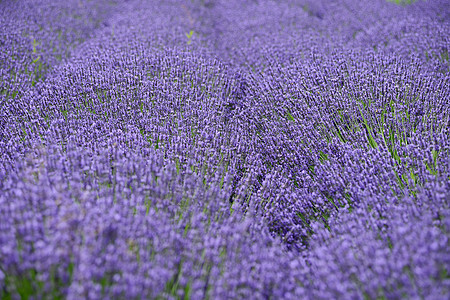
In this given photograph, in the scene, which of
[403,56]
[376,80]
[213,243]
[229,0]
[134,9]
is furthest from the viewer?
[229,0]

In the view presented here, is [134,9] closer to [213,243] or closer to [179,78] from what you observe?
[179,78]

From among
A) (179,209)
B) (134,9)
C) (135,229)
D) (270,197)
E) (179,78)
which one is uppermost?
(134,9)

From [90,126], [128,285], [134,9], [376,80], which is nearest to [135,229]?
[128,285]

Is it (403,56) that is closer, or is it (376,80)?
(376,80)

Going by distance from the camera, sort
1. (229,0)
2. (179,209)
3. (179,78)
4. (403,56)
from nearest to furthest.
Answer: (179,209) → (179,78) → (403,56) → (229,0)

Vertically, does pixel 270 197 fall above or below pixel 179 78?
below

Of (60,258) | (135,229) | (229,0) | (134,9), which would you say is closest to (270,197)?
(135,229)

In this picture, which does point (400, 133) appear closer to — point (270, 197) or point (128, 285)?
point (270, 197)
